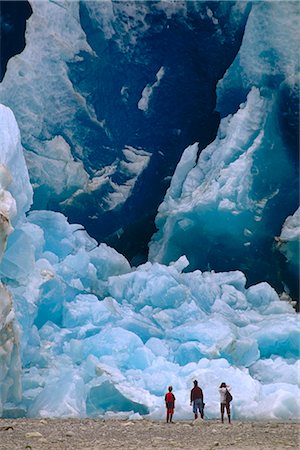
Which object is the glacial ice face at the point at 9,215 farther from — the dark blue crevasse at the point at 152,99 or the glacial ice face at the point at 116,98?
the dark blue crevasse at the point at 152,99

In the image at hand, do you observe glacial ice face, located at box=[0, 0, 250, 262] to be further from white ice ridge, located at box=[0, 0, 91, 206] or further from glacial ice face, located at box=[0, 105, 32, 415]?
glacial ice face, located at box=[0, 105, 32, 415]

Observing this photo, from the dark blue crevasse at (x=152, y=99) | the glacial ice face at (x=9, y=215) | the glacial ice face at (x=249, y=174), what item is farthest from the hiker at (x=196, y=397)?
the dark blue crevasse at (x=152, y=99)

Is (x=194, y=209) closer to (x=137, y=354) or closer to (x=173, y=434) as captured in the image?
(x=137, y=354)

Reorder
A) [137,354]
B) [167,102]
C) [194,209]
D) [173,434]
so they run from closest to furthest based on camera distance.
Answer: [173,434]
[137,354]
[194,209]
[167,102]

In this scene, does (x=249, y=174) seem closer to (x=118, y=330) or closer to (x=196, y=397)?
(x=118, y=330)

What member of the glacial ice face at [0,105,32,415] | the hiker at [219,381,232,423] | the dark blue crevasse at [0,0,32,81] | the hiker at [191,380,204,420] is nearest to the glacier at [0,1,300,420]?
the glacial ice face at [0,105,32,415]

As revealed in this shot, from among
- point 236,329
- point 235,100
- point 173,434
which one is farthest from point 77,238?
point 173,434
